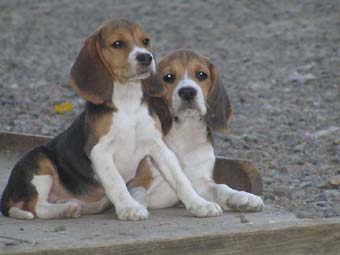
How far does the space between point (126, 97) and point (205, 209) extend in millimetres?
851

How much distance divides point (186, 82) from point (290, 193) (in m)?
1.47

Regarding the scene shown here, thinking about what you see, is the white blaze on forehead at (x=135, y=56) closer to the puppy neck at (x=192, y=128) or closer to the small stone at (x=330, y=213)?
the puppy neck at (x=192, y=128)

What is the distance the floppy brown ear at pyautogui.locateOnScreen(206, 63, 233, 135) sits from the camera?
6.77 meters

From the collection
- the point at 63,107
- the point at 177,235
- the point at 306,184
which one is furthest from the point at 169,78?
the point at 63,107

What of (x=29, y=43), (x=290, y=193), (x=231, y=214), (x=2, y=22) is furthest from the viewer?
(x=2, y=22)

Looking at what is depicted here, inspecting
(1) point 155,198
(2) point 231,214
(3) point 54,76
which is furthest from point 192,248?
(3) point 54,76

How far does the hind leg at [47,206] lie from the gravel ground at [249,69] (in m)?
1.39

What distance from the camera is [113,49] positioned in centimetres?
616

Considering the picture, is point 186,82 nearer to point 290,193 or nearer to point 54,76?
point 290,193

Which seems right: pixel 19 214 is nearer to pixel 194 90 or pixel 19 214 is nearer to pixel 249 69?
pixel 194 90

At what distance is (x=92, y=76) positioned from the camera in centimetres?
619

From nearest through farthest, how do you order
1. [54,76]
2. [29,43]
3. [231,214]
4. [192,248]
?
[192,248] → [231,214] → [54,76] → [29,43]

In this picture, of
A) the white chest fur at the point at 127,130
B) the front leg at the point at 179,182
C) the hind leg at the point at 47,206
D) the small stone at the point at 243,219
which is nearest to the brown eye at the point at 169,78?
the white chest fur at the point at 127,130

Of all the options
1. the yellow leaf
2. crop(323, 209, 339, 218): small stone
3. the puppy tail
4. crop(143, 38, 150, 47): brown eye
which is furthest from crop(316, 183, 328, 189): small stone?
the yellow leaf
